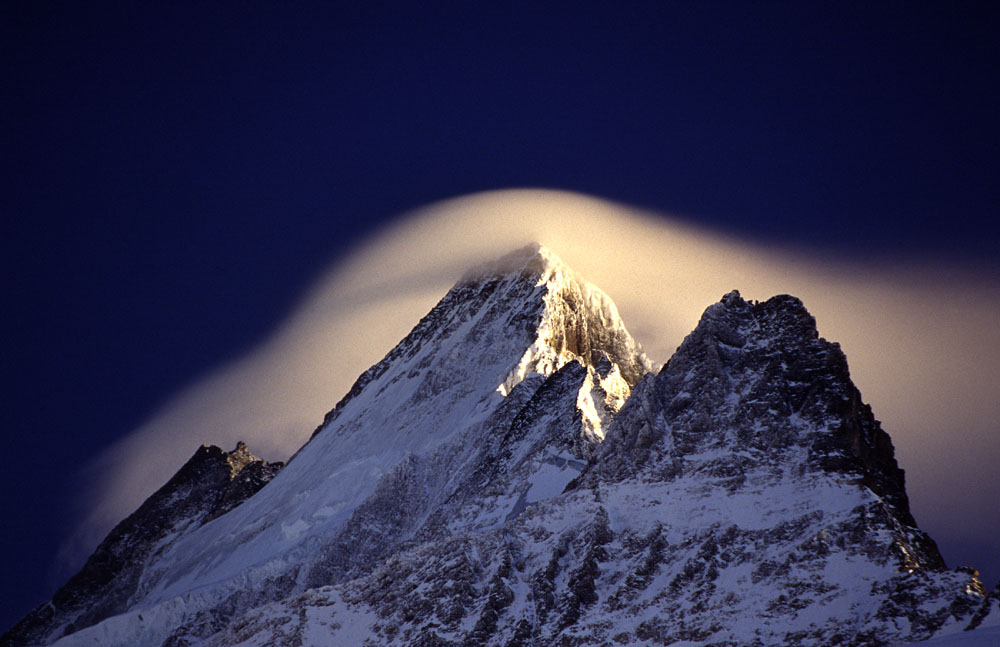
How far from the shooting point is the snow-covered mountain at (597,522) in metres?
104

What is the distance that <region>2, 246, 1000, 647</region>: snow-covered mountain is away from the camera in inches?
4112

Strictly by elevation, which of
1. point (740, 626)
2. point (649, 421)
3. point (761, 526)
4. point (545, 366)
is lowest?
point (740, 626)

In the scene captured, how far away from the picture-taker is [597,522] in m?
122

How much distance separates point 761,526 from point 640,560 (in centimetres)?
1026

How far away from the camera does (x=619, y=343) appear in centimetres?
19712

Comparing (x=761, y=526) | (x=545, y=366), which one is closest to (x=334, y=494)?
(x=545, y=366)

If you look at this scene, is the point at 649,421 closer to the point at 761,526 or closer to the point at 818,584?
the point at 761,526

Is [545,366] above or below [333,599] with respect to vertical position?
above

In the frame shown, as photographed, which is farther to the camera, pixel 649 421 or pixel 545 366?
pixel 545 366

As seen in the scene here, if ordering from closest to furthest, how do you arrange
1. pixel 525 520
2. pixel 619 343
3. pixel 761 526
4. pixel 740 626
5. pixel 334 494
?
1. pixel 740 626
2. pixel 761 526
3. pixel 525 520
4. pixel 334 494
5. pixel 619 343

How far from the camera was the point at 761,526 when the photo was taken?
369 feet

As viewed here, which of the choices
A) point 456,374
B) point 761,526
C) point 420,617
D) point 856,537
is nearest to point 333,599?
point 420,617

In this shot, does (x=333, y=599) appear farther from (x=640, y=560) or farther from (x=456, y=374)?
(x=456, y=374)

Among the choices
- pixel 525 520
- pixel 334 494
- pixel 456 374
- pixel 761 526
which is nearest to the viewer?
pixel 761 526
